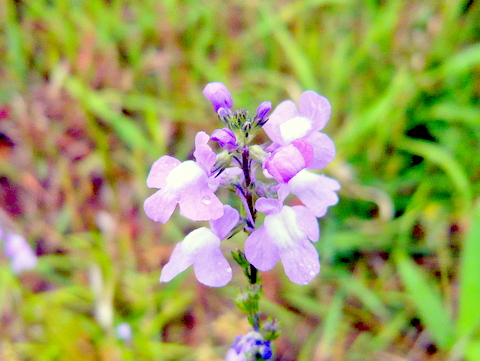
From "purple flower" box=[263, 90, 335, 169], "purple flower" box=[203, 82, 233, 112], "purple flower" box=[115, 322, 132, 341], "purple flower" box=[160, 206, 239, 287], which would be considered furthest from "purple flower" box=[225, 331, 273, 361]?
"purple flower" box=[115, 322, 132, 341]

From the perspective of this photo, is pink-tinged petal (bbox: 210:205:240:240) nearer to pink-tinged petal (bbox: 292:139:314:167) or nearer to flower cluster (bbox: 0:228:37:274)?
pink-tinged petal (bbox: 292:139:314:167)

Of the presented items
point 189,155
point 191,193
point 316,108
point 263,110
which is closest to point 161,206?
point 191,193

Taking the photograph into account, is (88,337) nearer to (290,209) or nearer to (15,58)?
(290,209)

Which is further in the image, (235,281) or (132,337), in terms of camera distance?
(235,281)

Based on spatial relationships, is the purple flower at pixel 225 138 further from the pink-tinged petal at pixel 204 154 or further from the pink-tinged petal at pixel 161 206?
the pink-tinged petal at pixel 161 206

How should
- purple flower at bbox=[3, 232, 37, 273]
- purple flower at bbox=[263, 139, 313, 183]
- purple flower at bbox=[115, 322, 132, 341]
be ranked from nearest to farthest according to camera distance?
purple flower at bbox=[263, 139, 313, 183] < purple flower at bbox=[115, 322, 132, 341] < purple flower at bbox=[3, 232, 37, 273]

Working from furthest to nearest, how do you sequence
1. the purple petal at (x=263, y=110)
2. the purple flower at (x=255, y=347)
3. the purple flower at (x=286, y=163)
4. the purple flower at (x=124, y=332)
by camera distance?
the purple flower at (x=124, y=332)
the purple flower at (x=255, y=347)
the purple petal at (x=263, y=110)
the purple flower at (x=286, y=163)

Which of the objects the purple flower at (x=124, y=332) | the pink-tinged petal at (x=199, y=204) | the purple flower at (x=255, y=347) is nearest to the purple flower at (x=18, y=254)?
the purple flower at (x=124, y=332)

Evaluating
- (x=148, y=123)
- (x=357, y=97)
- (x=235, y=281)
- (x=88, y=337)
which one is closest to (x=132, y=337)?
(x=88, y=337)
